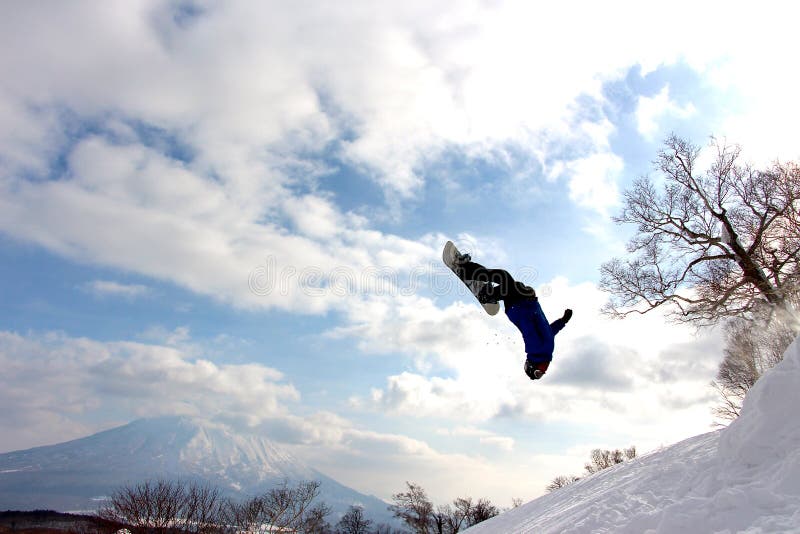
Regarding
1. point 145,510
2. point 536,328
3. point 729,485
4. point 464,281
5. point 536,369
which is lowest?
point 145,510

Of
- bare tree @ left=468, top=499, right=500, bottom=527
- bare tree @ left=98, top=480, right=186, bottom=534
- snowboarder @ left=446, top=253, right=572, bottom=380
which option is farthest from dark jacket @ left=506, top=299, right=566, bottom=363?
bare tree @ left=468, top=499, right=500, bottom=527

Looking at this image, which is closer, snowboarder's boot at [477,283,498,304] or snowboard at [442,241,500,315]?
snowboarder's boot at [477,283,498,304]

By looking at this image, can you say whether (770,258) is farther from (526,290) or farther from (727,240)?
(526,290)

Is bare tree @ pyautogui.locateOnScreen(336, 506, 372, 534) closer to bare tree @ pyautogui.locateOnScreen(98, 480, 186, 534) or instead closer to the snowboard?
bare tree @ pyautogui.locateOnScreen(98, 480, 186, 534)

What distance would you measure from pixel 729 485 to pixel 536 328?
3.91 meters

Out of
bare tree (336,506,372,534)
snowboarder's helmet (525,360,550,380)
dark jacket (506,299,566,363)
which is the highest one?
dark jacket (506,299,566,363)

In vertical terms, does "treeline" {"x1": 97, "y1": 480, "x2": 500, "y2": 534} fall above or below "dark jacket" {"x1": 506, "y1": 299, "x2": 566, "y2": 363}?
below

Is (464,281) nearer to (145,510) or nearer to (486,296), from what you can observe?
(486,296)

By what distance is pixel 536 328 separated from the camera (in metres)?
9.01

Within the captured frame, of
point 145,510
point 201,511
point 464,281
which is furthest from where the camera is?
point 201,511

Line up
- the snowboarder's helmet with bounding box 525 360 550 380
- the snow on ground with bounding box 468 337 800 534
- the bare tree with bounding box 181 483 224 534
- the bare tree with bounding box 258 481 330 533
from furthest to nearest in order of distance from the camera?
the bare tree with bounding box 258 481 330 533, the bare tree with bounding box 181 483 224 534, the snowboarder's helmet with bounding box 525 360 550 380, the snow on ground with bounding box 468 337 800 534

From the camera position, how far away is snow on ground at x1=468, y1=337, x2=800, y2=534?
16.2 feet

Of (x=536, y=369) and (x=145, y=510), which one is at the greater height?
(x=536, y=369)

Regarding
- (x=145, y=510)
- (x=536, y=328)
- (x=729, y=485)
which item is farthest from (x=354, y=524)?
(x=729, y=485)
